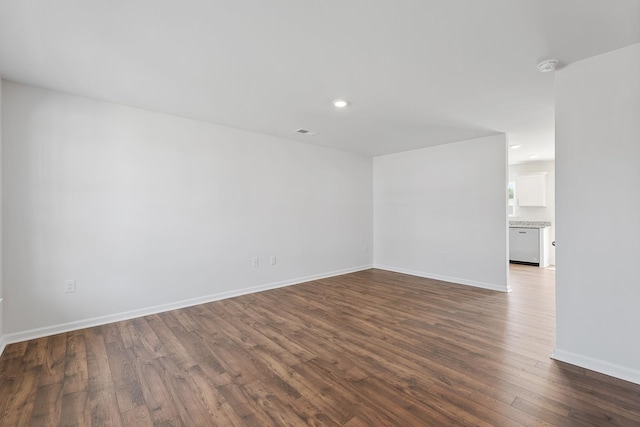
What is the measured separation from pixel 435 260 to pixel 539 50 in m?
3.73

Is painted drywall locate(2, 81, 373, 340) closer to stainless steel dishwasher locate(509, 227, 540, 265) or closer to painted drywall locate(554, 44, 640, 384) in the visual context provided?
painted drywall locate(554, 44, 640, 384)

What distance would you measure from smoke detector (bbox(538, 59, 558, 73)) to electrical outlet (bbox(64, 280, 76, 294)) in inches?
183

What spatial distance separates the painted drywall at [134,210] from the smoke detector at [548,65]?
334 cm

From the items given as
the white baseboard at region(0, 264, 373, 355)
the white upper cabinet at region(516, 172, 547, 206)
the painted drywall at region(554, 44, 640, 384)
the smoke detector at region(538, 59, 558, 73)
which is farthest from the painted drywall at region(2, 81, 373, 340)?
the white upper cabinet at region(516, 172, 547, 206)

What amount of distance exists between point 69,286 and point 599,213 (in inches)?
186

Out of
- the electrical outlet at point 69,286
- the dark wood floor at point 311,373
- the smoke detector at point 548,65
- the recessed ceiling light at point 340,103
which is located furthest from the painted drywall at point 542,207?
the electrical outlet at point 69,286

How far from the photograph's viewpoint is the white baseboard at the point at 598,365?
2.03m

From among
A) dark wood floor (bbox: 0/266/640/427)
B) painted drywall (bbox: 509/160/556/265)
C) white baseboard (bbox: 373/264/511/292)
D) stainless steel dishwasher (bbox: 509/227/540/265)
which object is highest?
painted drywall (bbox: 509/160/556/265)

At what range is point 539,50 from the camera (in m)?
2.08

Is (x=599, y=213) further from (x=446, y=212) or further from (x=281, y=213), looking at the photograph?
(x=281, y=213)

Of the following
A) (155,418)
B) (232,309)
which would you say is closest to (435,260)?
(232,309)

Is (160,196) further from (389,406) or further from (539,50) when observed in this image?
(539,50)

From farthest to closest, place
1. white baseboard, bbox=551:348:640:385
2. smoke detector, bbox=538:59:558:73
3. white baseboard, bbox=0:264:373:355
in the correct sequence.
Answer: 1. white baseboard, bbox=0:264:373:355
2. smoke detector, bbox=538:59:558:73
3. white baseboard, bbox=551:348:640:385

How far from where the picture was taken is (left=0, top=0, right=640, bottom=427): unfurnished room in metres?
1.78
